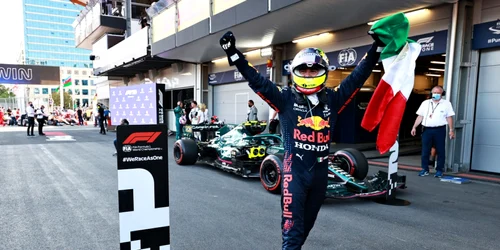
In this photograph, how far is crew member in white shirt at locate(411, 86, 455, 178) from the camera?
21.8 ft

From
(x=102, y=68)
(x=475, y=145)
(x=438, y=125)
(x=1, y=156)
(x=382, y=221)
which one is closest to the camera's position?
(x=382, y=221)

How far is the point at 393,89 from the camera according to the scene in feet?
9.49

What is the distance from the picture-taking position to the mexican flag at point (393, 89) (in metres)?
2.69

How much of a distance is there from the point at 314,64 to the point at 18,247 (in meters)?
3.34

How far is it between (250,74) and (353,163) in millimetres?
4241

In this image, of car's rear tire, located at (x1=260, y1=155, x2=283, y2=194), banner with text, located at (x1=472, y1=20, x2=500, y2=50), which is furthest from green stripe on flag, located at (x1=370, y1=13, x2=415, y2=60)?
banner with text, located at (x1=472, y1=20, x2=500, y2=50)

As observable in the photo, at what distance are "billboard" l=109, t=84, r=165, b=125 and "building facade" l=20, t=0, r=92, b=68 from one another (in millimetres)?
106955

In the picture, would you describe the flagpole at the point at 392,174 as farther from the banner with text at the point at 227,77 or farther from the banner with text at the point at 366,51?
the banner with text at the point at 227,77

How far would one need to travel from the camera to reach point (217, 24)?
10148mm

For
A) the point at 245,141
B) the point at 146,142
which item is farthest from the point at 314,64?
the point at 245,141

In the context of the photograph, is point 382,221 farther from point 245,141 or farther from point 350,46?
point 350,46

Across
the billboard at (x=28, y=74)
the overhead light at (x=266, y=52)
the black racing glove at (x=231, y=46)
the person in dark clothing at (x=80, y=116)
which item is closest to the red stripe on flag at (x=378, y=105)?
the black racing glove at (x=231, y=46)

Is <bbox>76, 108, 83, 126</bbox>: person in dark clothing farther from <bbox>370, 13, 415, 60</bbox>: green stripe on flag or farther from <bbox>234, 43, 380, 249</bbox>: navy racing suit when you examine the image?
<bbox>370, 13, 415, 60</bbox>: green stripe on flag

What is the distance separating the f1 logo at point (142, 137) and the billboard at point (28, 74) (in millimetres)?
35608
